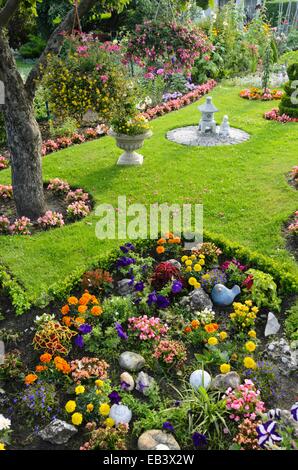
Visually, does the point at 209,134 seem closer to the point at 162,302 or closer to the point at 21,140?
the point at 21,140

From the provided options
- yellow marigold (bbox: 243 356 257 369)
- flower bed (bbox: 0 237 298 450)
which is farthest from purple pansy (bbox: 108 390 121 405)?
yellow marigold (bbox: 243 356 257 369)

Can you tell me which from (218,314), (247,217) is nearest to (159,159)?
(247,217)

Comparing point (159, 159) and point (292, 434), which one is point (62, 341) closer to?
point (292, 434)

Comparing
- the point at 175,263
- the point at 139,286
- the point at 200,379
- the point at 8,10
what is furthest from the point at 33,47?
the point at 200,379

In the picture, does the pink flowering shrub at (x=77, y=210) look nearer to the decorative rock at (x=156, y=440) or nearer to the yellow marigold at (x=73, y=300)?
the yellow marigold at (x=73, y=300)

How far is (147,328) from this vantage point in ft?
17.0

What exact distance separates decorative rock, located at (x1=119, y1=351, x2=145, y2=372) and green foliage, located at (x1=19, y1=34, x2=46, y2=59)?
64.4 feet

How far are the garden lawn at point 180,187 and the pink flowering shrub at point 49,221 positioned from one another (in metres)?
0.17

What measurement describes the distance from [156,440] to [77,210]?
14.5 ft

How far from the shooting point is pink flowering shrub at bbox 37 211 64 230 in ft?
24.7

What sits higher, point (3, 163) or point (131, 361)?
point (3, 163)

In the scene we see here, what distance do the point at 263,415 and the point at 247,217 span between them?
13.6ft

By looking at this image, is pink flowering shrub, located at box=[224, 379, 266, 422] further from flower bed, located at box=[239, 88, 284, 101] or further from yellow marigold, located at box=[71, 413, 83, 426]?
flower bed, located at box=[239, 88, 284, 101]

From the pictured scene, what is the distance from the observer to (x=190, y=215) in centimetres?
784
